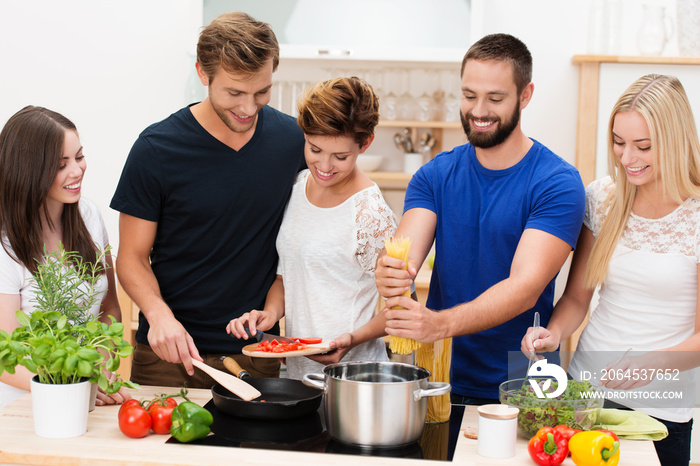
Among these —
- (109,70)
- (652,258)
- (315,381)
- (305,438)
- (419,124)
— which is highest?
(109,70)

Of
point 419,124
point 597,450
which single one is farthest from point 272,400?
point 419,124

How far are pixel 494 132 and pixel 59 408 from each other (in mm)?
1287

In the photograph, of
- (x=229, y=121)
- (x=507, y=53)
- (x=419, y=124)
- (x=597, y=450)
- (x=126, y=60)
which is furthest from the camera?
(x=126, y=60)

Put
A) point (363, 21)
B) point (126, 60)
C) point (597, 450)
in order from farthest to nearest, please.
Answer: point (126, 60), point (363, 21), point (597, 450)

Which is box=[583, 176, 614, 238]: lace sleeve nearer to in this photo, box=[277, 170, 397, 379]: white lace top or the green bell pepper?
box=[277, 170, 397, 379]: white lace top

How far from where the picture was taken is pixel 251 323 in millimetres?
1910

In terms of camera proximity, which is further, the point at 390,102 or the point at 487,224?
the point at 390,102

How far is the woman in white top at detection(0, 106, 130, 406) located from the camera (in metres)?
1.85

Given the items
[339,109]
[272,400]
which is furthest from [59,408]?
[339,109]

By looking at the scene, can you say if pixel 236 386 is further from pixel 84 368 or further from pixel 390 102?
pixel 390 102

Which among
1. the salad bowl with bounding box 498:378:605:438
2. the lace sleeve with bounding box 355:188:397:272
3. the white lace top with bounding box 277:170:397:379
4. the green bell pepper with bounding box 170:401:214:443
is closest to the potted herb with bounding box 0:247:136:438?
the green bell pepper with bounding box 170:401:214:443

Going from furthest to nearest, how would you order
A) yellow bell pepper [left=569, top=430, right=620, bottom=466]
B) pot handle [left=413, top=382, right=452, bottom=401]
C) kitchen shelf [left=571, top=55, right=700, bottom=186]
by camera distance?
kitchen shelf [left=571, top=55, right=700, bottom=186] < pot handle [left=413, top=382, right=452, bottom=401] < yellow bell pepper [left=569, top=430, right=620, bottom=466]

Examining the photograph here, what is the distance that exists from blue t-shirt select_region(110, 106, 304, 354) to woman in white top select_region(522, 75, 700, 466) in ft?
2.76

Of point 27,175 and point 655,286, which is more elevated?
point 27,175
